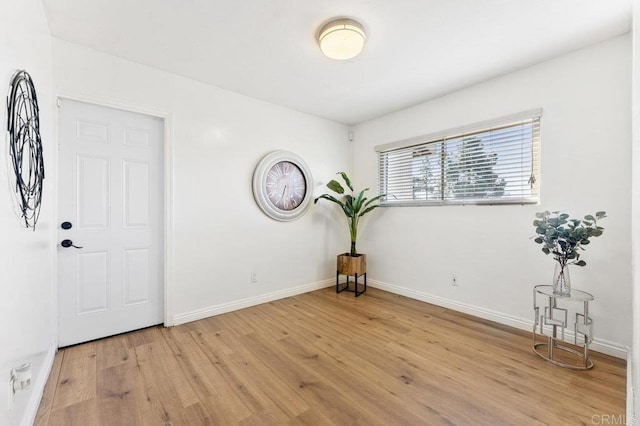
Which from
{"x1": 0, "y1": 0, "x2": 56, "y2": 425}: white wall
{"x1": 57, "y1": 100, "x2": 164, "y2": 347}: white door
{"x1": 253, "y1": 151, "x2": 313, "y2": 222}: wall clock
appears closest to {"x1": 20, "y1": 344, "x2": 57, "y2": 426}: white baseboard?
{"x1": 0, "y1": 0, "x2": 56, "y2": 425}: white wall

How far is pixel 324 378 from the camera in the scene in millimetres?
1909

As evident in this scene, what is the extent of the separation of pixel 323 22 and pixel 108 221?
2.49m

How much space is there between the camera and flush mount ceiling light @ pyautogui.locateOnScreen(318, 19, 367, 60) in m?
1.99

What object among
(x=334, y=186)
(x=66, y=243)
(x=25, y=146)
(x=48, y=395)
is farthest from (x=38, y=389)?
(x=334, y=186)

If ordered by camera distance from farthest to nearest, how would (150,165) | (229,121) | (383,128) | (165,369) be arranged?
(383,128) → (229,121) → (150,165) → (165,369)

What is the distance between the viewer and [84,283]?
2.39 metres

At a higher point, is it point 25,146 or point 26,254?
point 25,146

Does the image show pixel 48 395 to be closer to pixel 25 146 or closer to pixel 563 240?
pixel 25 146

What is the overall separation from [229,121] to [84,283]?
209cm

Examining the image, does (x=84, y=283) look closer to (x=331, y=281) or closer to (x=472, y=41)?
(x=331, y=281)

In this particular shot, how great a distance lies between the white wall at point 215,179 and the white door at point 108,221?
6.6 inches

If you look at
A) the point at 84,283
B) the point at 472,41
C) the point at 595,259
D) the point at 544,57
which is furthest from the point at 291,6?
the point at 595,259

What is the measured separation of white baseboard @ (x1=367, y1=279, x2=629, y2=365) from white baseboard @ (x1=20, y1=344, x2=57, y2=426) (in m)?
3.46
